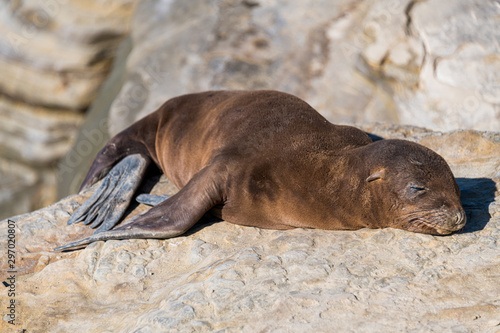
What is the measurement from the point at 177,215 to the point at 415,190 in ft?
5.46

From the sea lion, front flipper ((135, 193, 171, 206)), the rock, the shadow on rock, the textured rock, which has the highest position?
the sea lion

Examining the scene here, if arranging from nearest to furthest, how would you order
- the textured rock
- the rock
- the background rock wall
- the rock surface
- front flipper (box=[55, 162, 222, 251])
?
the rock surface
front flipper (box=[55, 162, 222, 251])
the textured rock
the background rock wall
the rock

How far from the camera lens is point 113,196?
4.93 metres

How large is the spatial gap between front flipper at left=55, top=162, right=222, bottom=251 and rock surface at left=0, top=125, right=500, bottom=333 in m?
0.08

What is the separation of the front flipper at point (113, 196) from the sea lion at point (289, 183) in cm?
1

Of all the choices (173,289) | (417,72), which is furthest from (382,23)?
(173,289)

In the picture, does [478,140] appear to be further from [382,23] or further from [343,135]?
[382,23]

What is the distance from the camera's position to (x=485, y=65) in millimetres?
7832

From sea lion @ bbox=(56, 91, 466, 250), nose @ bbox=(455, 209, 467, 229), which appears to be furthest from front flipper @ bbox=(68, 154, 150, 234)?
nose @ bbox=(455, 209, 467, 229)

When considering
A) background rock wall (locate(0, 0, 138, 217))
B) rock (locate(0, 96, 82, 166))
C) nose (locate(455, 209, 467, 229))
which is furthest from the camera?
rock (locate(0, 96, 82, 166))

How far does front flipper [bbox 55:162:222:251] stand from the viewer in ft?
13.0

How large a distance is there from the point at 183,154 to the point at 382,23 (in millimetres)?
4883

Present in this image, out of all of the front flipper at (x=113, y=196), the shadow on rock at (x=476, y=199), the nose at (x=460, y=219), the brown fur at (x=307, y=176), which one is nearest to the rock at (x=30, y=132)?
the front flipper at (x=113, y=196)

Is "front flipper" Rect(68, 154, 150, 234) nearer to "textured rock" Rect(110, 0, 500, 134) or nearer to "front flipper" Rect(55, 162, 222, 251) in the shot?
"front flipper" Rect(55, 162, 222, 251)
